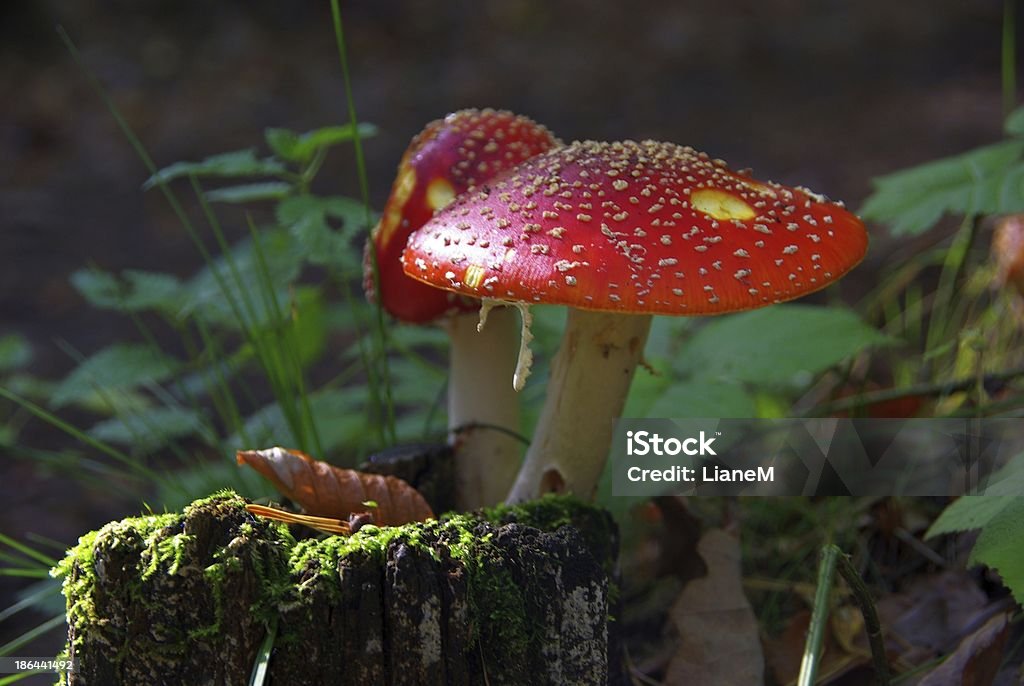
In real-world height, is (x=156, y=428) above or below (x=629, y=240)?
below

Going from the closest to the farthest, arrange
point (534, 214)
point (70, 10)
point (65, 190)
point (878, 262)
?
point (534, 214), point (878, 262), point (65, 190), point (70, 10)

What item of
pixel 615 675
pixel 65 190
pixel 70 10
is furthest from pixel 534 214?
pixel 70 10

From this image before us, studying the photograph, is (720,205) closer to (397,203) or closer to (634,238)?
(634,238)

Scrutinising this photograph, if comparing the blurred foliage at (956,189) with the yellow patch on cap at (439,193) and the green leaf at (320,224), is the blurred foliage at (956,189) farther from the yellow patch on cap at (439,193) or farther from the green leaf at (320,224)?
the green leaf at (320,224)

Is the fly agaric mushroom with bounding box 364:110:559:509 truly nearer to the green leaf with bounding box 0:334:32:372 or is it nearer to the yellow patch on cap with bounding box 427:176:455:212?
the yellow patch on cap with bounding box 427:176:455:212

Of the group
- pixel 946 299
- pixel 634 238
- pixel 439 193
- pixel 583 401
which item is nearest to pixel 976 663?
pixel 583 401

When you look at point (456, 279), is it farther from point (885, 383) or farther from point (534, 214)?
point (885, 383)

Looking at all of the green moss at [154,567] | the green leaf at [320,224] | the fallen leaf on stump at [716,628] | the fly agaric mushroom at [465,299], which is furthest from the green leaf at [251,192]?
the fallen leaf on stump at [716,628]
